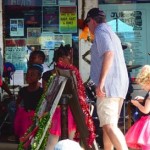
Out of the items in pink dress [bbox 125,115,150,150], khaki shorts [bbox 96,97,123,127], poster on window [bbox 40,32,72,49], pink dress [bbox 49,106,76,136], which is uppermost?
poster on window [bbox 40,32,72,49]

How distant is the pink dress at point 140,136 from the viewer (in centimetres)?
720

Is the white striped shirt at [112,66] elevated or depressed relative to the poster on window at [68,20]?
depressed

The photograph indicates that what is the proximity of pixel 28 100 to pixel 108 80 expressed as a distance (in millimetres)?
1670

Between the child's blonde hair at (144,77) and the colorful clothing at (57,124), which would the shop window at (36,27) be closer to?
the child's blonde hair at (144,77)

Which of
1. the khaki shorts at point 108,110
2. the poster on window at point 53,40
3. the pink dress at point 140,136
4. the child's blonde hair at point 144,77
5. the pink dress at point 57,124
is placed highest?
the poster on window at point 53,40

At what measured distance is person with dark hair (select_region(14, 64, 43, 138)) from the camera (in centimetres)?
799

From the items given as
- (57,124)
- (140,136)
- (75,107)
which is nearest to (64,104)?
(75,107)

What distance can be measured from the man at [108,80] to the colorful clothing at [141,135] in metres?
0.39

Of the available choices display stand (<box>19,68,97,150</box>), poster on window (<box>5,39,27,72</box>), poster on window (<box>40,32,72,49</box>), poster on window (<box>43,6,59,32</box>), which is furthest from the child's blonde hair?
poster on window (<box>5,39,27,72</box>)

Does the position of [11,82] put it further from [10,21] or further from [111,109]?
[111,109]

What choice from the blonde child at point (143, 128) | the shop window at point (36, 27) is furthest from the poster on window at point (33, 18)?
the blonde child at point (143, 128)

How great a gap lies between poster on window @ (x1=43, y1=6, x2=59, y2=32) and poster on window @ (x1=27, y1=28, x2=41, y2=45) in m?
0.16

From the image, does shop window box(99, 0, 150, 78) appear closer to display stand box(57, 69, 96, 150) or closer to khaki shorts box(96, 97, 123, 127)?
khaki shorts box(96, 97, 123, 127)

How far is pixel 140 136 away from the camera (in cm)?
725
